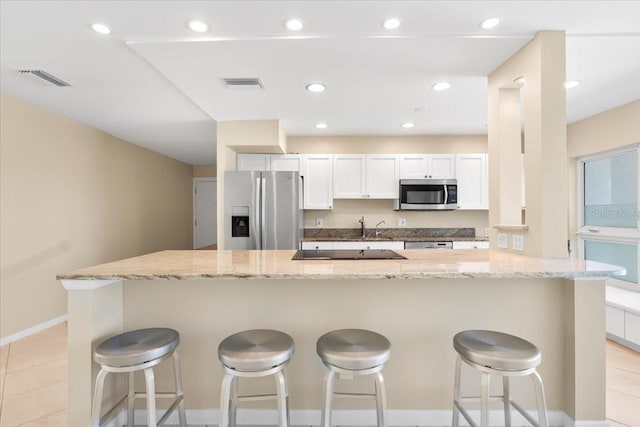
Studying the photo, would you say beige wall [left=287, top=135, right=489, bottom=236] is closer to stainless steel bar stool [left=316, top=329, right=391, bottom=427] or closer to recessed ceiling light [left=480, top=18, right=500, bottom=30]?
recessed ceiling light [left=480, top=18, right=500, bottom=30]

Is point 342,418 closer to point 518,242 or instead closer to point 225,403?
point 225,403

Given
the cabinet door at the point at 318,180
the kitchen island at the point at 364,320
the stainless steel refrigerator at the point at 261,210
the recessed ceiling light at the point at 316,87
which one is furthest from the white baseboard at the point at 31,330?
the recessed ceiling light at the point at 316,87

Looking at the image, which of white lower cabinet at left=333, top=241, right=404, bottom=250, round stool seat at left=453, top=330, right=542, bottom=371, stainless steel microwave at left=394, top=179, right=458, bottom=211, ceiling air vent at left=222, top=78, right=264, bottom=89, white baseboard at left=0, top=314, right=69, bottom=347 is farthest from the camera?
stainless steel microwave at left=394, top=179, right=458, bottom=211

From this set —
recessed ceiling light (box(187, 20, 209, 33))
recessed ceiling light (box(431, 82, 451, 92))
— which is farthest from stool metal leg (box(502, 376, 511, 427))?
recessed ceiling light (box(187, 20, 209, 33))

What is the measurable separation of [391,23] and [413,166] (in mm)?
2646

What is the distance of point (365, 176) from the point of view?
4.32 m

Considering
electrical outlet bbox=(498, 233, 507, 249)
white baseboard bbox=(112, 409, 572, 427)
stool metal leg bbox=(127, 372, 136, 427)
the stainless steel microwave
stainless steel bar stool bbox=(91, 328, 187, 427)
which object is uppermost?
the stainless steel microwave

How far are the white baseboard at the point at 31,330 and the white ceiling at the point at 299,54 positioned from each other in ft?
7.69

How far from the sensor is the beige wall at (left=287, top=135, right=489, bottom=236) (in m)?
4.52

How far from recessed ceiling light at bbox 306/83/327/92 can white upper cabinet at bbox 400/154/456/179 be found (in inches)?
75.5

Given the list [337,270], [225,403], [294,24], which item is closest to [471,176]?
[294,24]

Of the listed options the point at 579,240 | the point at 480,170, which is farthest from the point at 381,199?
the point at 579,240

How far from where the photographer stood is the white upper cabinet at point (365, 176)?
4316mm

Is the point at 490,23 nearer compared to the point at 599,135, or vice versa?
the point at 490,23
